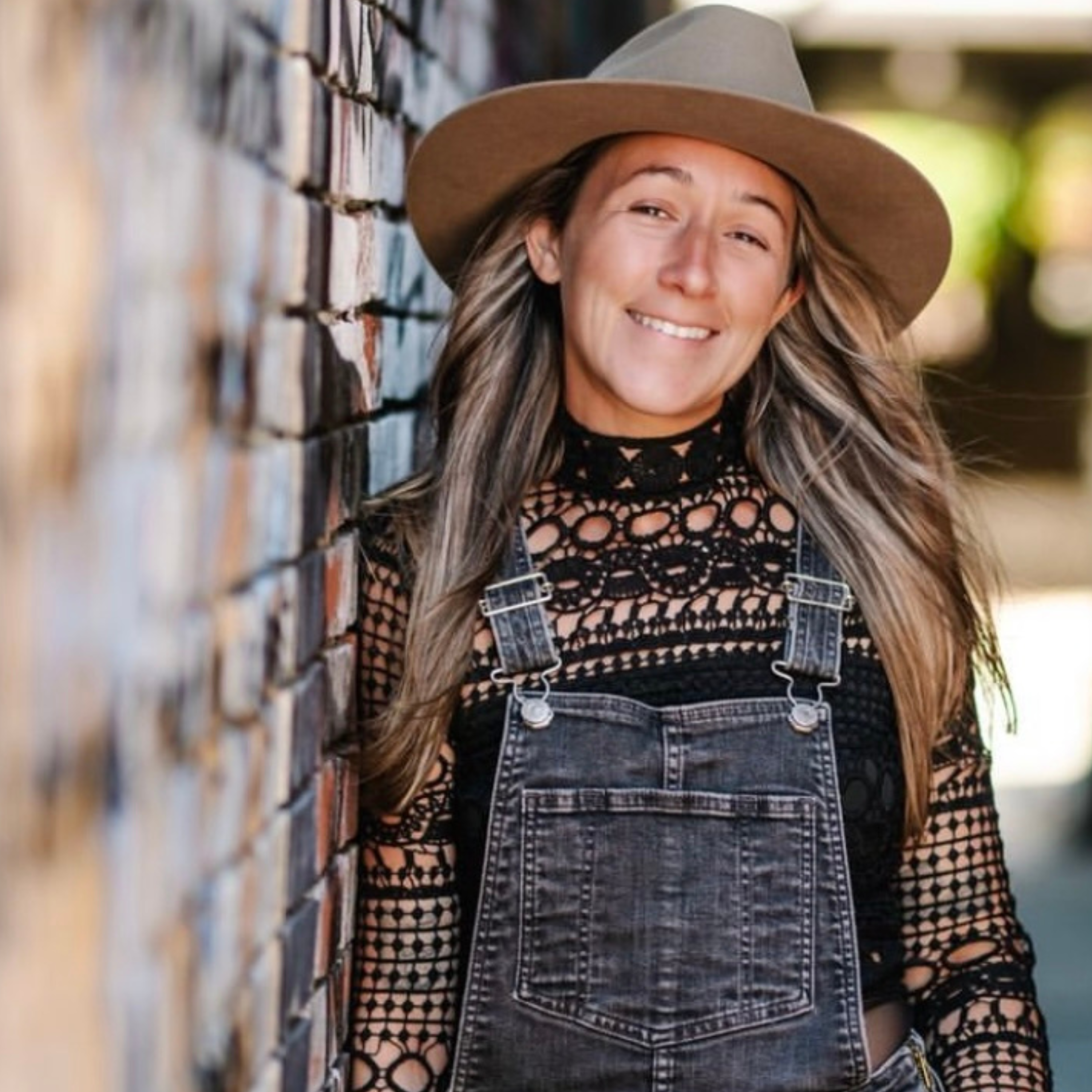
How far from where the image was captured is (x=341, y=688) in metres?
2.54

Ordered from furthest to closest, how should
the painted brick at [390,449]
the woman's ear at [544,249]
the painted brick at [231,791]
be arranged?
the woman's ear at [544,249], the painted brick at [390,449], the painted brick at [231,791]

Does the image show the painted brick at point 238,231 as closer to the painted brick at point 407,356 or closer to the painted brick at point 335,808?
the painted brick at point 335,808

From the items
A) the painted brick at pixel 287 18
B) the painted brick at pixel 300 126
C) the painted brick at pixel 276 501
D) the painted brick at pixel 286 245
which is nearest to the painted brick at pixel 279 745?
the painted brick at pixel 276 501

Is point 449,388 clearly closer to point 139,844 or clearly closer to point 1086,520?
point 139,844

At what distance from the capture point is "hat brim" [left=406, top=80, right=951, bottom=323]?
2.70m

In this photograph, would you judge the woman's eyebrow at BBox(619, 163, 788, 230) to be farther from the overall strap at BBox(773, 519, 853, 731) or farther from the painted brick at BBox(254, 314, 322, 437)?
the painted brick at BBox(254, 314, 322, 437)

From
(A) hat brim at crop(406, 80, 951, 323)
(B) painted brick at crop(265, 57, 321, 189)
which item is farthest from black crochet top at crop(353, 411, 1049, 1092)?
(B) painted brick at crop(265, 57, 321, 189)

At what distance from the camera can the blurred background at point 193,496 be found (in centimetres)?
134

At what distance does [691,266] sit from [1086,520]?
12167 mm

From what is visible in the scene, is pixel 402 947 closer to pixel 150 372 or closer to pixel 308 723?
pixel 308 723

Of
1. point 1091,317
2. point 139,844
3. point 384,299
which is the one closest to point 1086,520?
point 1091,317

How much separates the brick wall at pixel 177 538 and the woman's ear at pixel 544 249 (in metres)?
0.37

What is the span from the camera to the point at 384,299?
2.99 meters

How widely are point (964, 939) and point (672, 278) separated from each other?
82cm
